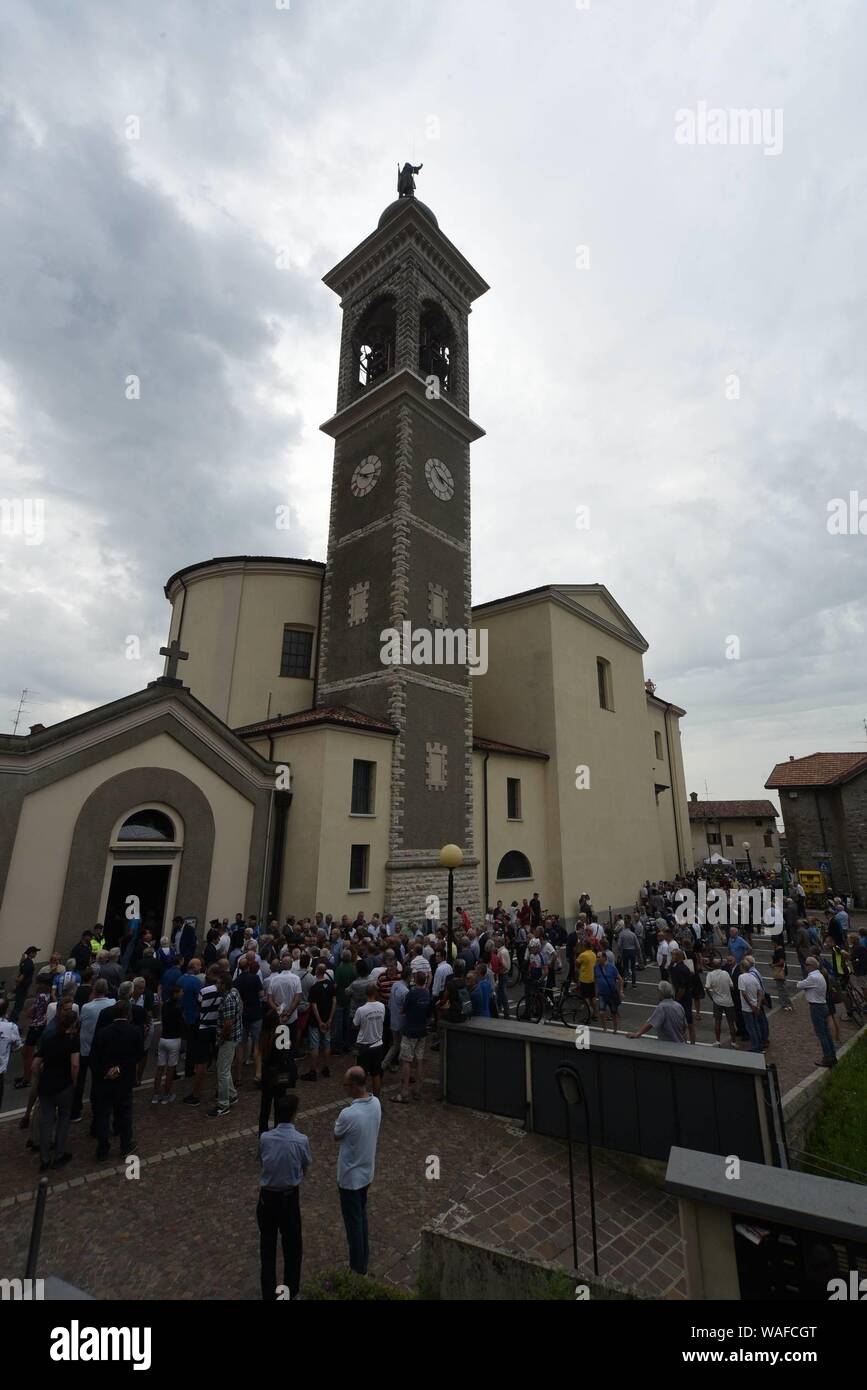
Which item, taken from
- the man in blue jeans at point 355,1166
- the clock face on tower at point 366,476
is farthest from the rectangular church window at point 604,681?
the man in blue jeans at point 355,1166

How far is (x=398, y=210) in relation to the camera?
2462cm

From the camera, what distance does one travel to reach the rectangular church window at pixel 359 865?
18.0 m

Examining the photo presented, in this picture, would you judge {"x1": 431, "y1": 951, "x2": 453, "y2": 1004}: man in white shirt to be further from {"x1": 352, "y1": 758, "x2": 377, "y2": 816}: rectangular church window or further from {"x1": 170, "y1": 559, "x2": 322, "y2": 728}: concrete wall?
{"x1": 170, "y1": 559, "x2": 322, "y2": 728}: concrete wall

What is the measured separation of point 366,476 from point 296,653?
748 centimetres

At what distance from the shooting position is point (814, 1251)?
11.5 ft

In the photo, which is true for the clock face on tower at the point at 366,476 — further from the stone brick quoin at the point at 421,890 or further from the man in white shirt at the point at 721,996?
the man in white shirt at the point at 721,996

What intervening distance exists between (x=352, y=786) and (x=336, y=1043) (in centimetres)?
853

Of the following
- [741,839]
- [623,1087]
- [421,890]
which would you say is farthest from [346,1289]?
[741,839]

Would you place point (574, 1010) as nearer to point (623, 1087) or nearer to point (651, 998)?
point (651, 998)

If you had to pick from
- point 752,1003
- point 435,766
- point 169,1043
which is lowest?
point 169,1043

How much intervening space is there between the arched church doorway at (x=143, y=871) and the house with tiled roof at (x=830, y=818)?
100ft
